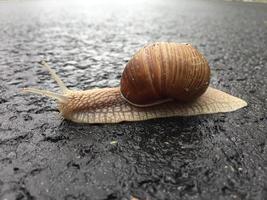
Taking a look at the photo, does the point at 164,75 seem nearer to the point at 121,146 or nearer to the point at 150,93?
the point at 150,93

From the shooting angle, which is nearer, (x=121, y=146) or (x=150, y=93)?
(x=121, y=146)

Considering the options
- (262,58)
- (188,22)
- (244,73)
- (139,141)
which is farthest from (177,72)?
(188,22)

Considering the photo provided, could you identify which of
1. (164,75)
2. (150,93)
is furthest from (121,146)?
(164,75)

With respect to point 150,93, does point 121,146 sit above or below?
below

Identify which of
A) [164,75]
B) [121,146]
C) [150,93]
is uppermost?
[164,75]

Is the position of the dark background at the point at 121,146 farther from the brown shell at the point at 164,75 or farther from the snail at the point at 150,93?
the brown shell at the point at 164,75

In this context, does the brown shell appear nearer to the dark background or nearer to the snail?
the snail

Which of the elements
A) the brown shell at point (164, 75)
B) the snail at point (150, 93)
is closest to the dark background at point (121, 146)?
the snail at point (150, 93)

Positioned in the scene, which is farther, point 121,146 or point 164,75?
point 164,75
